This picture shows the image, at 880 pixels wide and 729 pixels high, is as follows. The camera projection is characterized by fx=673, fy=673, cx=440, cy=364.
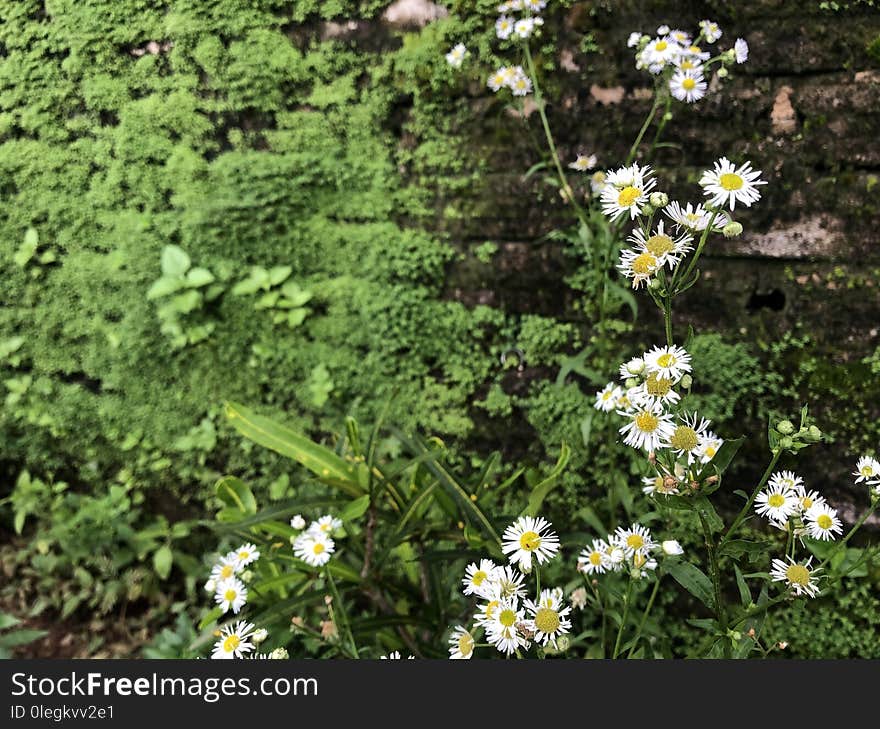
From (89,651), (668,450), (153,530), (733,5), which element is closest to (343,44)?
(733,5)

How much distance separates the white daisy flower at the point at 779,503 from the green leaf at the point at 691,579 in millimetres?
160

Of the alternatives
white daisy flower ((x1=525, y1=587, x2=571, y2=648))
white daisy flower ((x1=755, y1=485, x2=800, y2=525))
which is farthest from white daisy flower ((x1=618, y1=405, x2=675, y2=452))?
white daisy flower ((x1=525, y1=587, x2=571, y2=648))

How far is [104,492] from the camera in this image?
246 centimetres

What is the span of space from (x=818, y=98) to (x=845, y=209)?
0.29 m

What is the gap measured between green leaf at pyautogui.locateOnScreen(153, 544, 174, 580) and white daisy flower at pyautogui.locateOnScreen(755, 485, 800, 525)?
6.27ft

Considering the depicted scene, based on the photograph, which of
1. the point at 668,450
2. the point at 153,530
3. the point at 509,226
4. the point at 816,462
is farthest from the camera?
the point at 153,530

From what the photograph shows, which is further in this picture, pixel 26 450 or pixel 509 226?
pixel 26 450

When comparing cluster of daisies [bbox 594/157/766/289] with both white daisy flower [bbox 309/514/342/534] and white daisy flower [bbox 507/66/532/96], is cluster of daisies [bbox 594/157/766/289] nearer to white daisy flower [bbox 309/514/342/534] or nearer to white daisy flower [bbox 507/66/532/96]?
white daisy flower [bbox 507/66/532/96]

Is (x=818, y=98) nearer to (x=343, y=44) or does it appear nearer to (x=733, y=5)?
(x=733, y=5)

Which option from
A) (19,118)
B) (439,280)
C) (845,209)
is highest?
(19,118)

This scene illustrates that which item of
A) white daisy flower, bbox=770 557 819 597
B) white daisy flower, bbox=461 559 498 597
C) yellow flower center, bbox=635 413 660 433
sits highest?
yellow flower center, bbox=635 413 660 433

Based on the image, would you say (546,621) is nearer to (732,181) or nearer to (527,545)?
(527,545)

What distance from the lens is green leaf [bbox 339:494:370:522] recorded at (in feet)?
5.32

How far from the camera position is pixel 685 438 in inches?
43.3
